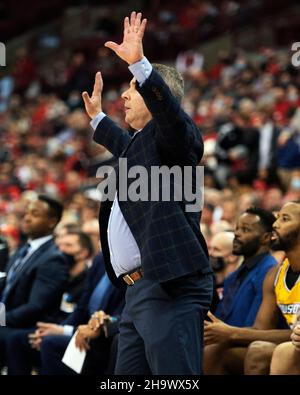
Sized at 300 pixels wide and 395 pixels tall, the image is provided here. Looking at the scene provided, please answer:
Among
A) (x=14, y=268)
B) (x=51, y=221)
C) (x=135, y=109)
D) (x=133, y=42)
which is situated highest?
(x=133, y=42)

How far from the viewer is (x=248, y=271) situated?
207 inches

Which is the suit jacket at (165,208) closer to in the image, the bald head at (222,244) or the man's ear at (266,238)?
the man's ear at (266,238)

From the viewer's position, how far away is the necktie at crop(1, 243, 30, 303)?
21.0 feet

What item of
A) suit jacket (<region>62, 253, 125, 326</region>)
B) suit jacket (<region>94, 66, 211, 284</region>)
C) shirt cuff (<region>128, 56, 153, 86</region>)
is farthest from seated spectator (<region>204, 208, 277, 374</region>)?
shirt cuff (<region>128, 56, 153, 86</region>)

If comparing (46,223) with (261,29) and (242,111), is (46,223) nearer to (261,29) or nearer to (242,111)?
(242,111)

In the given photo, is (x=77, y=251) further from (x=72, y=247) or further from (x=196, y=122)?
(x=196, y=122)

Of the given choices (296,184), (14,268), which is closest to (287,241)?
(14,268)

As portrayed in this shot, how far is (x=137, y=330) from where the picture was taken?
12.3 ft

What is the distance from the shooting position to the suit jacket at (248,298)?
509 centimetres

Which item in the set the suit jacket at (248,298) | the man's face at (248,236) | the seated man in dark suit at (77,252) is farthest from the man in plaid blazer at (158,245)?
the seated man in dark suit at (77,252)

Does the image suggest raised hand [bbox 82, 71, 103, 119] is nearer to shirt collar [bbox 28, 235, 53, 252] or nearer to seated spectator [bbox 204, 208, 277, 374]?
seated spectator [bbox 204, 208, 277, 374]

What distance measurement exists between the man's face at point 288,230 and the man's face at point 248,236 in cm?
48

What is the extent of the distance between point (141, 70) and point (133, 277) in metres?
0.87

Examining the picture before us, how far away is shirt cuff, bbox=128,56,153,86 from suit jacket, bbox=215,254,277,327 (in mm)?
1921
